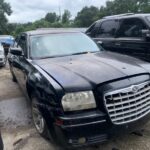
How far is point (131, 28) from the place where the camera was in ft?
25.2

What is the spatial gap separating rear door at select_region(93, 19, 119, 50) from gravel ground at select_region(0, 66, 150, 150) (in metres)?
2.72

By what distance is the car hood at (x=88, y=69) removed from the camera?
3.82 m

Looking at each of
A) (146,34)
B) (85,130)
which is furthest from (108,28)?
(85,130)

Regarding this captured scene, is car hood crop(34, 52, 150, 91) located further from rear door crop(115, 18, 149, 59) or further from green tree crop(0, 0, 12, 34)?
green tree crop(0, 0, 12, 34)

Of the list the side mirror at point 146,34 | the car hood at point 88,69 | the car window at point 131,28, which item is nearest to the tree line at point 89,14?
A: the car window at point 131,28

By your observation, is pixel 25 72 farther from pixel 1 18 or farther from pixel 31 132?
pixel 1 18

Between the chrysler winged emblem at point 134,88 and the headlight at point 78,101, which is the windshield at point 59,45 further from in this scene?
the chrysler winged emblem at point 134,88

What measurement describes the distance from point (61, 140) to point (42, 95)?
2.28ft

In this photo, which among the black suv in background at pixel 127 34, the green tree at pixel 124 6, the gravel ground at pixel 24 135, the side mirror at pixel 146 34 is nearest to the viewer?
the gravel ground at pixel 24 135

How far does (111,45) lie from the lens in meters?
8.14

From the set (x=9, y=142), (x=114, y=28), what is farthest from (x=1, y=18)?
(x=9, y=142)

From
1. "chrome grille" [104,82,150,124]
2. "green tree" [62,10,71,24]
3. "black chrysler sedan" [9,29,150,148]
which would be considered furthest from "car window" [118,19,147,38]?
"green tree" [62,10,71,24]

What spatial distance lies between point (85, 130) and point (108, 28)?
17.5 ft

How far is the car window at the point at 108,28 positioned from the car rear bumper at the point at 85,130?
4.83 m
